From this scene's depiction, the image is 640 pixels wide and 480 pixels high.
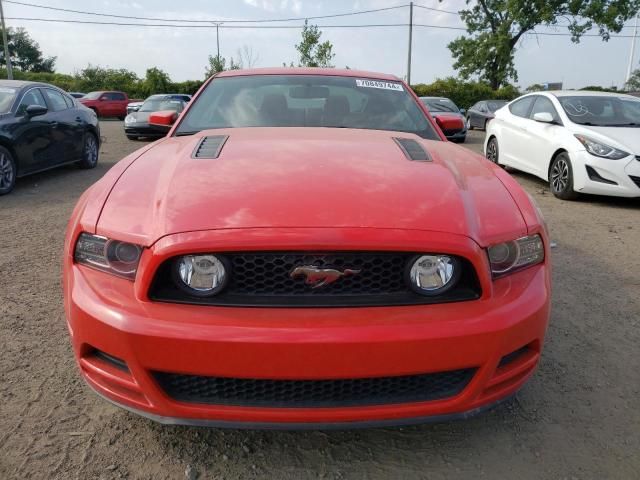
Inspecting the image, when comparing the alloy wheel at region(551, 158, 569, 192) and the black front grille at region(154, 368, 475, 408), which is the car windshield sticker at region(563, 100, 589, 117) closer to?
the alloy wheel at region(551, 158, 569, 192)

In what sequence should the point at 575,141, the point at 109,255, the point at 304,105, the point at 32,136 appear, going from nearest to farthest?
the point at 109,255, the point at 304,105, the point at 575,141, the point at 32,136

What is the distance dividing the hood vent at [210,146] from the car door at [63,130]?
6.13m

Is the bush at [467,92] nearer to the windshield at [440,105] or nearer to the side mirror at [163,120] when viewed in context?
the windshield at [440,105]

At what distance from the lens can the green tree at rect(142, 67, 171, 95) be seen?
133 feet

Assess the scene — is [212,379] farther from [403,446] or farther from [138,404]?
[403,446]

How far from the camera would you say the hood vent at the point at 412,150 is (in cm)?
229

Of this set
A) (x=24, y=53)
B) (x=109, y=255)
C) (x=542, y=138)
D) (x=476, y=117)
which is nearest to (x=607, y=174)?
(x=542, y=138)

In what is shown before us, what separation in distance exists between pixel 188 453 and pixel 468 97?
35.4m

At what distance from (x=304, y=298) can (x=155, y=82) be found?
140 ft

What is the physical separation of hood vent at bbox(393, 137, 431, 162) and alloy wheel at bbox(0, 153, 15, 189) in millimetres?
5975

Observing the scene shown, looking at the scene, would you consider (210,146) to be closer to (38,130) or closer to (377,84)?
(377,84)

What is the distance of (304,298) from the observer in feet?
5.45

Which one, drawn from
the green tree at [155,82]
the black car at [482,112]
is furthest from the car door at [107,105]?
the black car at [482,112]

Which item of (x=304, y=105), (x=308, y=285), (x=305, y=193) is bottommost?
(x=308, y=285)
